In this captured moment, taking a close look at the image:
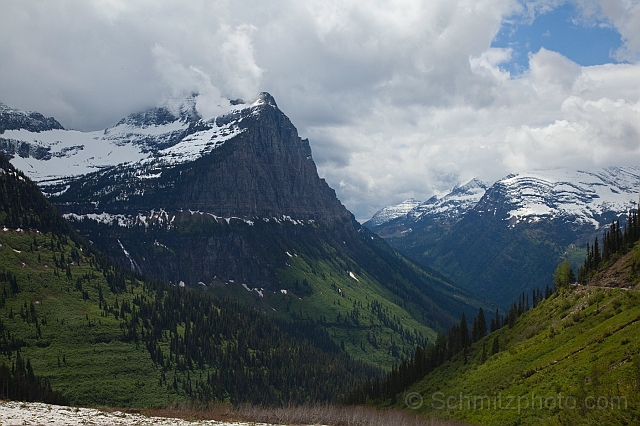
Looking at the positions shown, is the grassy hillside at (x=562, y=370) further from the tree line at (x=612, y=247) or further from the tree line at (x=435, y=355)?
the tree line at (x=435, y=355)

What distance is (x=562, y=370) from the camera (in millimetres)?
70688

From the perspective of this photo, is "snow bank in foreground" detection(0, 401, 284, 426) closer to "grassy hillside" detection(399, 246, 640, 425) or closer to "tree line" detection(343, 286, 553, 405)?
"grassy hillside" detection(399, 246, 640, 425)

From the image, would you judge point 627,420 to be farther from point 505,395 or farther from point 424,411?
point 424,411

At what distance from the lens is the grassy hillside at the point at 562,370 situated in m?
54.5

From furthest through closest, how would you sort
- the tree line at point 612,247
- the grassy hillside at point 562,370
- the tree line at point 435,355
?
the tree line at point 435,355 → the tree line at point 612,247 → the grassy hillside at point 562,370

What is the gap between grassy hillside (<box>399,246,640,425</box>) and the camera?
5450 centimetres

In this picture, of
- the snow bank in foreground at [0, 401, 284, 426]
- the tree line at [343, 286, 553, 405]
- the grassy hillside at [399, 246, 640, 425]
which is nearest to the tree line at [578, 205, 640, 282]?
the grassy hillside at [399, 246, 640, 425]

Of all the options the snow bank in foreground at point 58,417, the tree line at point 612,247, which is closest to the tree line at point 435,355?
the tree line at point 612,247

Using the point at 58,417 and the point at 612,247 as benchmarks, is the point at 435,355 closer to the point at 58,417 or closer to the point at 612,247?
the point at 612,247

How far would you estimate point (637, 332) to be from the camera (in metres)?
63.0

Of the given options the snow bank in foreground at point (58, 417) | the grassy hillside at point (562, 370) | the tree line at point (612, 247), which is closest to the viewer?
the grassy hillside at point (562, 370)

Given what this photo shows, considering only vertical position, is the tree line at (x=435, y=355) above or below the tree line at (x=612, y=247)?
below

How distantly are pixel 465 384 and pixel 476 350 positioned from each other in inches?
1358

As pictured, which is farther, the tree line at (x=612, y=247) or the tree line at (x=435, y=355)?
the tree line at (x=435, y=355)
